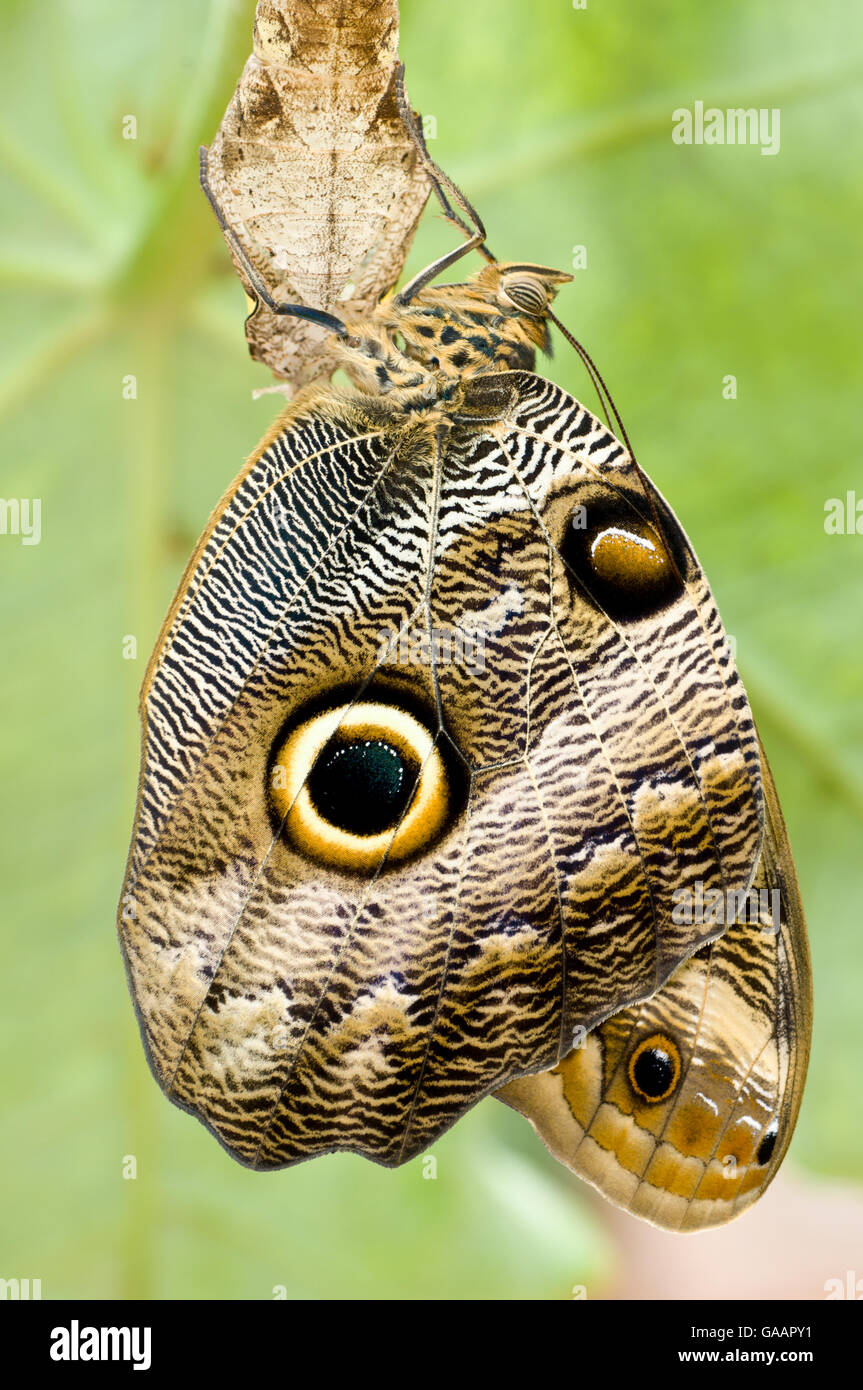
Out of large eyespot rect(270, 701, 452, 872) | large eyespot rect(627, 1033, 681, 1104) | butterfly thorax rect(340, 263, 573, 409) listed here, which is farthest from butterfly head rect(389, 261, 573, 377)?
large eyespot rect(627, 1033, 681, 1104)

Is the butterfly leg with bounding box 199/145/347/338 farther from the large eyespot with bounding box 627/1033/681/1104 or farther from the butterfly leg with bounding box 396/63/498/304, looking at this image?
the large eyespot with bounding box 627/1033/681/1104

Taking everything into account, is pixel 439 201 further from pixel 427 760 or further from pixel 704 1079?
pixel 704 1079

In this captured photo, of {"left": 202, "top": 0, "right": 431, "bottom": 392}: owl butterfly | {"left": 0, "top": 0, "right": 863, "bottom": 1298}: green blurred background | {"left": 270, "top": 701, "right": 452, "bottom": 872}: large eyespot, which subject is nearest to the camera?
{"left": 202, "top": 0, "right": 431, "bottom": 392}: owl butterfly

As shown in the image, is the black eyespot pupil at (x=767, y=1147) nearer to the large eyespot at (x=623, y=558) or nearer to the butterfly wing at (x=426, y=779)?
the butterfly wing at (x=426, y=779)

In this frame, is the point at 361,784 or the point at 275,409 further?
the point at 275,409

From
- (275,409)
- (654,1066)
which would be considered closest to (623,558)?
(654,1066)
